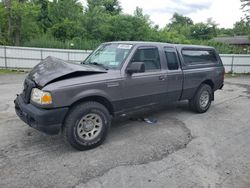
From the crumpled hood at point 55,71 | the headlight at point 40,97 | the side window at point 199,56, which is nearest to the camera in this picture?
the headlight at point 40,97

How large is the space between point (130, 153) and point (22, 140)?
80.0 inches

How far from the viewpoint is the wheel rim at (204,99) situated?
6744 millimetres

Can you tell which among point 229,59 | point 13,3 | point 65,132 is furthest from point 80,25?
point 65,132

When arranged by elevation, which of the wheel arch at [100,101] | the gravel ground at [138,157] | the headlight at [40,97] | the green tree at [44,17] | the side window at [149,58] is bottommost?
the gravel ground at [138,157]

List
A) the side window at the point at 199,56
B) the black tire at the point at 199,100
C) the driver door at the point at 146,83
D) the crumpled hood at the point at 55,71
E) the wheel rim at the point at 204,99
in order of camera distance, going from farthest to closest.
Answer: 1. the wheel rim at the point at 204,99
2. the black tire at the point at 199,100
3. the side window at the point at 199,56
4. the driver door at the point at 146,83
5. the crumpled hood at the point at 55,71

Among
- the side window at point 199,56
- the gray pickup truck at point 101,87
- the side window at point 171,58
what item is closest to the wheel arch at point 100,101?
the gray pickup truck at point 101,87

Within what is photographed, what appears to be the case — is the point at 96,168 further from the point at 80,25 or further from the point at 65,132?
the point at 80,25

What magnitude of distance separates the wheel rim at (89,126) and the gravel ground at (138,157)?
0.88 feet

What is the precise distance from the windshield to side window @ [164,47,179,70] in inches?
41.3

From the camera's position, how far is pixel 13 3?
1875 centimetres

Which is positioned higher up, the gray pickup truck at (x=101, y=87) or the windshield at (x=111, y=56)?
the windshield at (x=111, y=56)

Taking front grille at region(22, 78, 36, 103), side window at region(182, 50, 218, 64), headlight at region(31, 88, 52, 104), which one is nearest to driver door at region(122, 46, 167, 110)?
side window at region(182, 50, 218, 64)

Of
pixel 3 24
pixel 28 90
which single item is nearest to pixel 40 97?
pixel 28 90

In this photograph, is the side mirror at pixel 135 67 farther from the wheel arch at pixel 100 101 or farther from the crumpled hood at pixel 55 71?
the wheel arch at pixel 100 101
